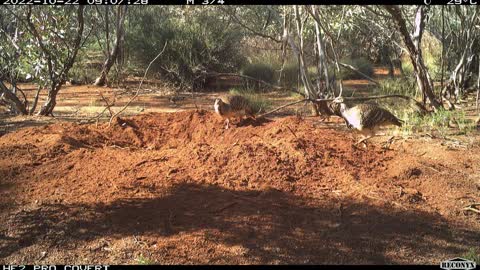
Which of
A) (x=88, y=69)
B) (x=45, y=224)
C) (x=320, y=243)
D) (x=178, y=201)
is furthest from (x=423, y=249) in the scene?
(x=88, y=69)

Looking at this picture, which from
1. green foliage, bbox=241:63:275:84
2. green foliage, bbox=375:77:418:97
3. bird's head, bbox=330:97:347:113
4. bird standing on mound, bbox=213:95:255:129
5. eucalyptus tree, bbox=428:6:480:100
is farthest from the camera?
green foliage, bbox=241:63:275:84

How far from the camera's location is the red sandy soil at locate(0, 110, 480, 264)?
3.56 metres

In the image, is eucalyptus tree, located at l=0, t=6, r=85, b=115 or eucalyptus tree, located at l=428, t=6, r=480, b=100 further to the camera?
eucalyptus tree, located at l=428, t=6, r=480, b=100

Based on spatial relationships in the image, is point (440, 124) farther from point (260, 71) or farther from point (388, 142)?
→ point (260, 71)

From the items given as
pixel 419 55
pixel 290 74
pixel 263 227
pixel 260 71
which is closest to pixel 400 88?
pixel 290 74

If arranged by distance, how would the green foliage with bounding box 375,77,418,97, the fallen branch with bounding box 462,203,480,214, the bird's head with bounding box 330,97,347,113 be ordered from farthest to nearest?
the green foliage with bounding box 375,77,418,97 < the bird's head with bounding box 330,97,347,113 < the fallen branch with bounding box 462,203,480,214

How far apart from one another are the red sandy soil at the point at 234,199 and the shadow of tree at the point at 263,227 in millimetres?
11

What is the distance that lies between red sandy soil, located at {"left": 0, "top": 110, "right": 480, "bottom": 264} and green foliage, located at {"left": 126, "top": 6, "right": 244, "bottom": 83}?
Answer: 666 centimetres

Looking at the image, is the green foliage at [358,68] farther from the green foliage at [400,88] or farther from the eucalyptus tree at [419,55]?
the eucalyptus tree at [419,55]

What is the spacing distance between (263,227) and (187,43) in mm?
9017

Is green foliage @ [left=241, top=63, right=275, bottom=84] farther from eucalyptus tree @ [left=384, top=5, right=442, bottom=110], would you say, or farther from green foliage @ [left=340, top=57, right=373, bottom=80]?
eucalyptus tree @ [left=384, top=5, right=442, bottom=110]

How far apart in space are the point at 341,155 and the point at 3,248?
10.6 feet

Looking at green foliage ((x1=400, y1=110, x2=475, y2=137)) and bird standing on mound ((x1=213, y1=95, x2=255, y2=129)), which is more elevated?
bird standing on mound ((x1=213, y1=95, x2=255, y2=129))

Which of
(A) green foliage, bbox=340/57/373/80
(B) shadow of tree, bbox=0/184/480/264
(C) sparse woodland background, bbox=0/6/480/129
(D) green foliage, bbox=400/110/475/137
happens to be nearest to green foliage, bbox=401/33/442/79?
(C) sparse woodland background, bbox=0/6/480/129
